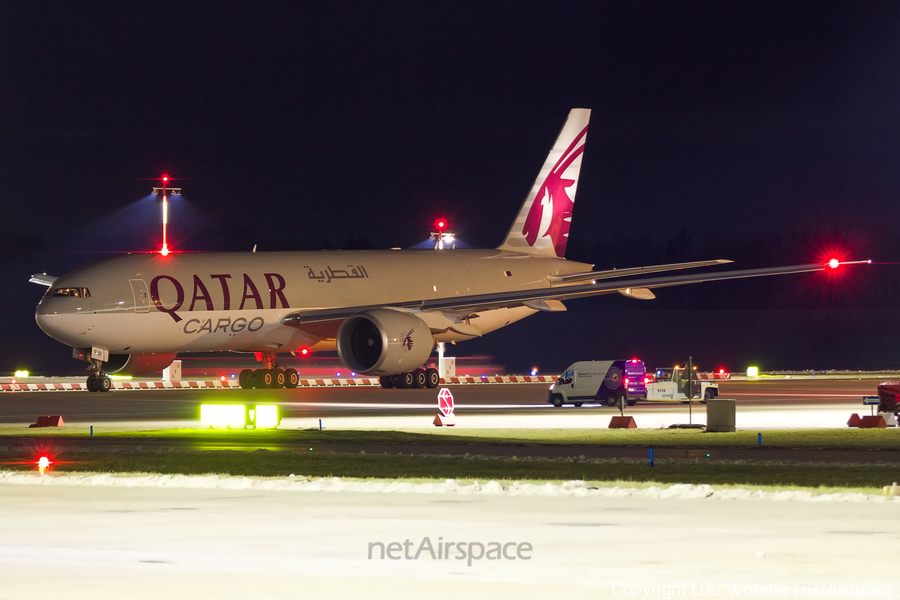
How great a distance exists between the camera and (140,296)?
43750 mm

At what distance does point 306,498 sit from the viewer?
714 inches

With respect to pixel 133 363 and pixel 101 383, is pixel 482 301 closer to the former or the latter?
pixel 133 363

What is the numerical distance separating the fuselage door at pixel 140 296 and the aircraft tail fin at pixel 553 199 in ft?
62.0

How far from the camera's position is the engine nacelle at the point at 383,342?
4472cm

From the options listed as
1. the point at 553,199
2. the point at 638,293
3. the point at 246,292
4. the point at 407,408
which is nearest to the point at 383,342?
the point at 407,408

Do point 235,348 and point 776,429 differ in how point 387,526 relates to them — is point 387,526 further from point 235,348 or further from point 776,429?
point 235,348

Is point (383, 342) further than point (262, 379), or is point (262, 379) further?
point (262, 379)

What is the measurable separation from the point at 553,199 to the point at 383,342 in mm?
17367

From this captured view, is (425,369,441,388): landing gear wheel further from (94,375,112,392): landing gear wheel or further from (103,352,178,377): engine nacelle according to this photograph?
(94,375,112,392): landing gear wheel

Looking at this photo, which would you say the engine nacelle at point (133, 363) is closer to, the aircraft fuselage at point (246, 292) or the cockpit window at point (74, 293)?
the aircraft fuselage at point (246, 292)

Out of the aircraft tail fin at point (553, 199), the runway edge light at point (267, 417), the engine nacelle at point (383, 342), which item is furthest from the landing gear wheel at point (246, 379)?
the runway edge light at point (267, 417)

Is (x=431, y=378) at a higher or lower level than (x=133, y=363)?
lower

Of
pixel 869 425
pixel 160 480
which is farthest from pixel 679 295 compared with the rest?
pixel 160 480

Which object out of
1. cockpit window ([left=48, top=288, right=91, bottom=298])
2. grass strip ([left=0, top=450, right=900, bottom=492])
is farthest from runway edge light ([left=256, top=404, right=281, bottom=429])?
cockpit window ([left=48, top=288, right=91, bottom=298])
